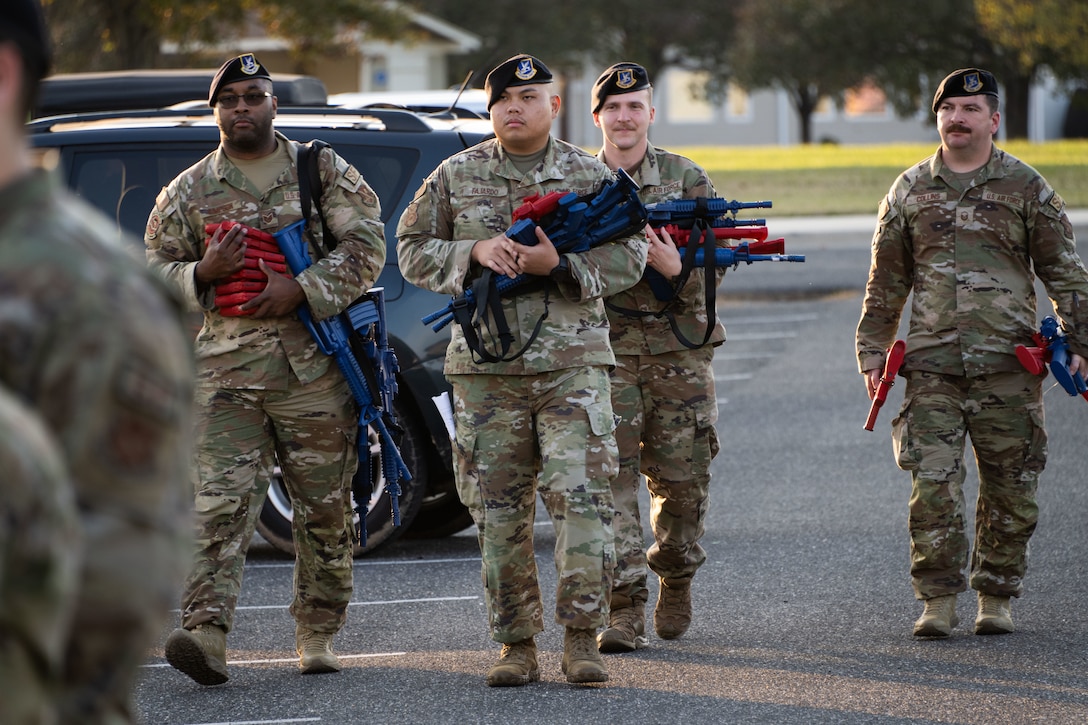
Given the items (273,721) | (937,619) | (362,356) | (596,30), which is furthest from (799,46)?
(273,721)

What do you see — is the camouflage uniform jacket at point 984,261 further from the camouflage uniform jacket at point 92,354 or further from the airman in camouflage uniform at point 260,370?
the camouflage uniform jacket at point 92,354

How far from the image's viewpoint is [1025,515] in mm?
5875

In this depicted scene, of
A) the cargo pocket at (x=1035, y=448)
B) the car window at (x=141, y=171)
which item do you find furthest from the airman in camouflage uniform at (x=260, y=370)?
the cargo pocket at (x=1035, y=448)

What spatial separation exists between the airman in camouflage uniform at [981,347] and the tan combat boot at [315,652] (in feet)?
7.10

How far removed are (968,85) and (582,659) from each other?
2.56m

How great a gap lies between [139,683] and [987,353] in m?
3.27

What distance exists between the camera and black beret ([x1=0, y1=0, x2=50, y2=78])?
6.33 feet

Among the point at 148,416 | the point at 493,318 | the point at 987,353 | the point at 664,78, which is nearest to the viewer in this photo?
the point at 148,416

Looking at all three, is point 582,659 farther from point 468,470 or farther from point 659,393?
point 659,393

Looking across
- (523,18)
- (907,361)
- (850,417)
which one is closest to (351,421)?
(907,361)

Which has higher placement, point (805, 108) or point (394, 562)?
point (805, 108)

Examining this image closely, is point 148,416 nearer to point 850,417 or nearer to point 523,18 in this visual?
point 850,417

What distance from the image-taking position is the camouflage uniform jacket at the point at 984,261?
231 inches

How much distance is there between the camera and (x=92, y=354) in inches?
71.9
